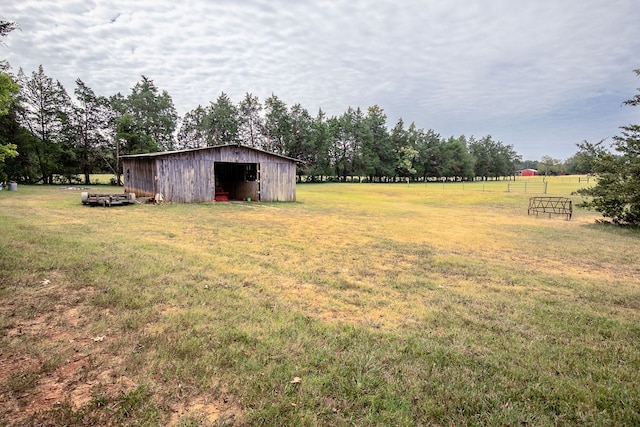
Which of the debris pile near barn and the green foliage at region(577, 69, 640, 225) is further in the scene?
the debris pile near barn

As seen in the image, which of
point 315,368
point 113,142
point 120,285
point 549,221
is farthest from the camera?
point 113,142

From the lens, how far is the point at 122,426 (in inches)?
101

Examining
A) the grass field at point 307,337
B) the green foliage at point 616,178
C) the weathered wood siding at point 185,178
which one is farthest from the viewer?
the weathered wood siding at point 185,178

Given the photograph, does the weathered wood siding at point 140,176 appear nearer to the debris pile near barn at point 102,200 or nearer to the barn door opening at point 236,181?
the debris pile near barn at point 102,200

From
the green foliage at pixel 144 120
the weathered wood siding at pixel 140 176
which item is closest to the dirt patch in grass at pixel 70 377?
the weathered wood siding at pixel 140 176

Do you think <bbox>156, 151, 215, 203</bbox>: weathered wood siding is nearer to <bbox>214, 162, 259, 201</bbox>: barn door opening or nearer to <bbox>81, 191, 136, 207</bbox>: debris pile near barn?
<bbox>214, 162, 259, 201</bbox>: barn door opening

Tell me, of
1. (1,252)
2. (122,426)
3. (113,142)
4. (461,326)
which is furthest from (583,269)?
(113,142)

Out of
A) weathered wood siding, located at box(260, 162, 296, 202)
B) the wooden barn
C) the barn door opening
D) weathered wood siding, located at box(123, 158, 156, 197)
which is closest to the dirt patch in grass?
the wooden barn

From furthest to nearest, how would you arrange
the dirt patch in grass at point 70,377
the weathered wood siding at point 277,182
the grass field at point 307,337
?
the weathered wood siding at point 277,182
the grass field at point 307,337
the dirt patch in grass at point 70,377

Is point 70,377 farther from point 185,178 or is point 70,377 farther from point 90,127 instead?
point 90,127

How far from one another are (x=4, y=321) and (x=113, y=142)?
4535 centimetres

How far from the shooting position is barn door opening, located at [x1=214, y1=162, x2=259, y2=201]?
23.2m

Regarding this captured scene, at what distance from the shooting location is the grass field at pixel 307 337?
2.85 m

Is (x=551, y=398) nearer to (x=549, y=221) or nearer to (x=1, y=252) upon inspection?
(x=1, y=252)
